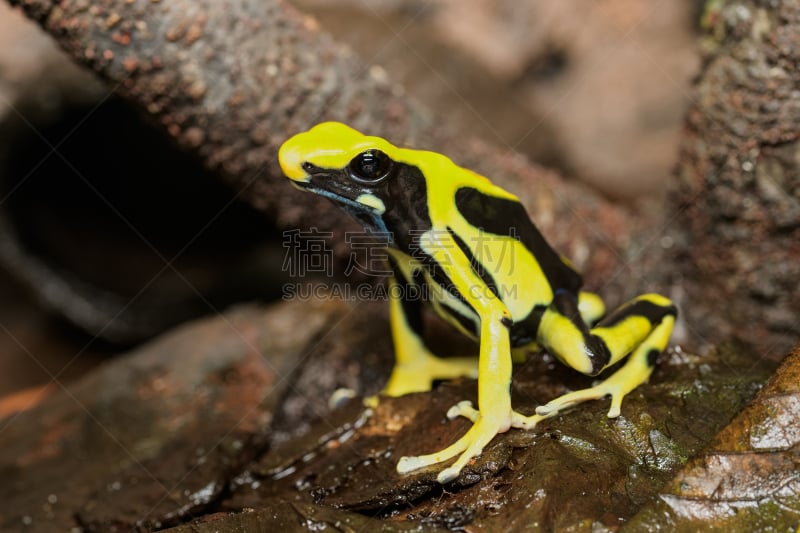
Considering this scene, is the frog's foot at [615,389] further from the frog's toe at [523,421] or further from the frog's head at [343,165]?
the frog's head at [343,165]

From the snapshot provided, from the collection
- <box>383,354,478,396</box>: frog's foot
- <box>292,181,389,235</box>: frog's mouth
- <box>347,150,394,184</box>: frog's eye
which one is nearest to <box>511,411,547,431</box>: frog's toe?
<box>383,354,478,396</box>: frog's foot

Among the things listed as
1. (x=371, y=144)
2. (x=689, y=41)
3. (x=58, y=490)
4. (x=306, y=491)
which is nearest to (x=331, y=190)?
(x=371, y=144)

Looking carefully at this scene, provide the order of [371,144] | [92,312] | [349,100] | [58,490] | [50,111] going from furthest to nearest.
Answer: [92,312], [50,111], [349,100], [58,490], [371,144]

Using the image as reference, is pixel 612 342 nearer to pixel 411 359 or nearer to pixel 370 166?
pixel 411 359

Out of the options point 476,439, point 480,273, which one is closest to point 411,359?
point 480,273

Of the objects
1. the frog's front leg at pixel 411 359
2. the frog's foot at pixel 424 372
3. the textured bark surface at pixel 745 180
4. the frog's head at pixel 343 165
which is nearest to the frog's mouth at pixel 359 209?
the frog's head at pixel 343 165

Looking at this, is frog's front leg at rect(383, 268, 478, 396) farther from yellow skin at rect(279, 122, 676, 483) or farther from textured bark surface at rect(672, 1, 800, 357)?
textured bark surface at rect(672, 1, 800, 357)

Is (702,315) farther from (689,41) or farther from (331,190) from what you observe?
(689,41)

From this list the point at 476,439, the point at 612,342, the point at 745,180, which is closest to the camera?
the point at 476,439
